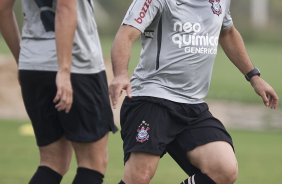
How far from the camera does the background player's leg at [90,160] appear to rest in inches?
312

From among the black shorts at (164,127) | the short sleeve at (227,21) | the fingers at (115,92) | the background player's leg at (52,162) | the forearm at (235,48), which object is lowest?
the background player's leg at (52,162)

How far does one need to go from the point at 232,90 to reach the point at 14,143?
992 cm

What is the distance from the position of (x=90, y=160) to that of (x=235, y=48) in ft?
4.51

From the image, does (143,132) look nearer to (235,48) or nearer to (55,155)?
(55,155)

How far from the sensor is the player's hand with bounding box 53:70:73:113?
23.6ft

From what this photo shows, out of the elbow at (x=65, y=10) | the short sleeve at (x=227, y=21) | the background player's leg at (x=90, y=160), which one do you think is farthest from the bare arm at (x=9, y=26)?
the short sleeve at (x=227, y=21)

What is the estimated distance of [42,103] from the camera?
790 cm

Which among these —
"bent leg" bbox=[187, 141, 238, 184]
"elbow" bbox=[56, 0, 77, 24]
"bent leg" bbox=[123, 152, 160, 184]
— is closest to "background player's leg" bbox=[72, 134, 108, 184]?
"bent leg" bbox=[123, 152, 160, 184]

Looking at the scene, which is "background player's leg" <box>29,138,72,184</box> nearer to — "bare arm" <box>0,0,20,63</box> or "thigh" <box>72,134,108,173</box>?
"thigh" <box>72,134,108,173</box>

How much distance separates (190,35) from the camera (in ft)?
25.5

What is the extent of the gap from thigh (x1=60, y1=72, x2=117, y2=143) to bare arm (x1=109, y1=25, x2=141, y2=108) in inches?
18.8

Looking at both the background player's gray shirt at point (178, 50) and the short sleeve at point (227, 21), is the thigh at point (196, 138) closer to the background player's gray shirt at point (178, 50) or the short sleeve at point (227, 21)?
the background player's gray shirt at point (178, 50)

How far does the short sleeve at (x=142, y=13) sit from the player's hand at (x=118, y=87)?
45 centimetres

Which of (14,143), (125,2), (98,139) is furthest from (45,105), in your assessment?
(125,2)
